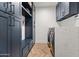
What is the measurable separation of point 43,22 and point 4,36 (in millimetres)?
4281

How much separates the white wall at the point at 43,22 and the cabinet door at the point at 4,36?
13.3 feet

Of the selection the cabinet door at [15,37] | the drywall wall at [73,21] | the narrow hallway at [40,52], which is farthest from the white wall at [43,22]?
the cabinet door at [15,37]

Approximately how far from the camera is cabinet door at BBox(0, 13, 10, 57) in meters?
1.46

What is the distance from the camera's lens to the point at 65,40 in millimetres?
2279

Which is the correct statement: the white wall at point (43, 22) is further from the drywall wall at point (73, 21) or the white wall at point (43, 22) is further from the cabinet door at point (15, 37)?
the cabinet door at point (15, 37)

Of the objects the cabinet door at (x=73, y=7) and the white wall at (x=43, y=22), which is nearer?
the cabinet door at (x=73, y=7)

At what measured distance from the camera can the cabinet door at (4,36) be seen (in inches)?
57.4

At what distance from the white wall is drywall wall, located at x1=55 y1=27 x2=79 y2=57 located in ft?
10.5

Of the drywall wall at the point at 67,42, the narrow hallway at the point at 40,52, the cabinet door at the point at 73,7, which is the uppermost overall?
the cabinet door at the point at 73,7

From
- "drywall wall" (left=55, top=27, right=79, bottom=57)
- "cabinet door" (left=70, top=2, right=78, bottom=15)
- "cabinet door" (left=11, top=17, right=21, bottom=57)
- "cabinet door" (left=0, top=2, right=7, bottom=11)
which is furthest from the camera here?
"cabinet door" (left=70, top=2, right=78, bottom=15)

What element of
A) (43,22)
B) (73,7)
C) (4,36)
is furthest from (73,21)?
(43,22)

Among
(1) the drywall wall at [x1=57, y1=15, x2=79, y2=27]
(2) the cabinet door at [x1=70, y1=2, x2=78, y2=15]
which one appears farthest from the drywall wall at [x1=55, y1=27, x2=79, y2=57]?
(1) the drywall wall at [x1=57, y1=15, x2=79, y2=27]

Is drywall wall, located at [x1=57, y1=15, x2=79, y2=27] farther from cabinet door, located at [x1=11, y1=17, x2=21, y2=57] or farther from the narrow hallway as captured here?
cabinet door, located at [x1=11, y1=17, x2=21, y2=57]

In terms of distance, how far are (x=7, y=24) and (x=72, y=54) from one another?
4.06 ft
